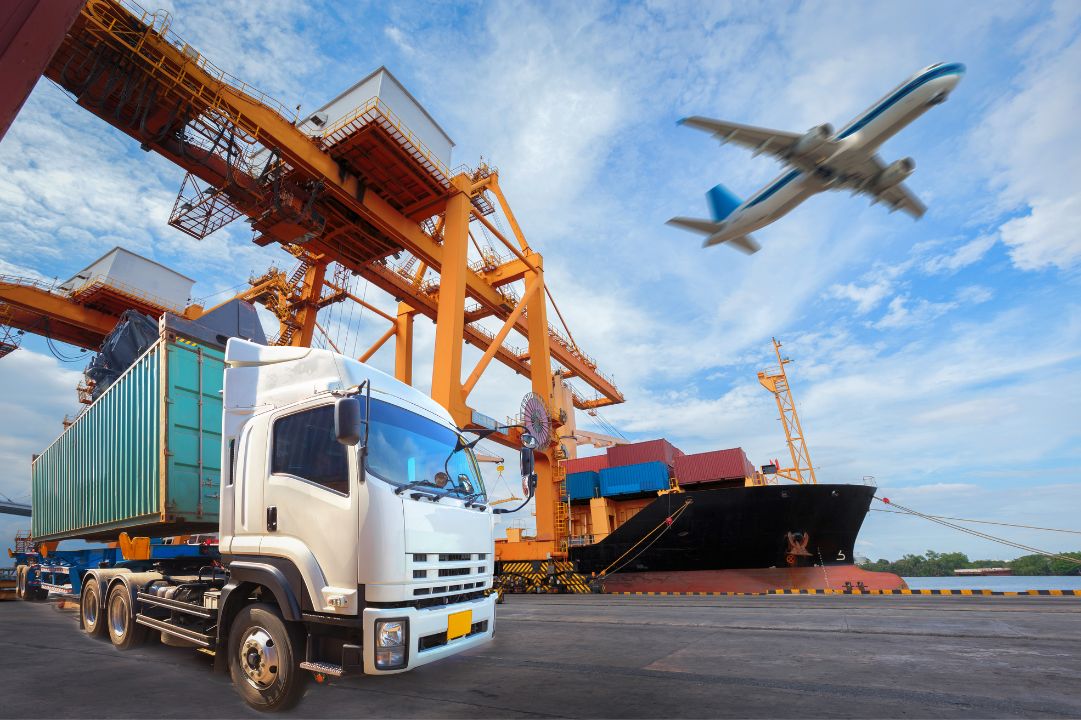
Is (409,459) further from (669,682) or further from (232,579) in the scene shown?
(669,682)

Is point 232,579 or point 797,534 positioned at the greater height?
point 232,579

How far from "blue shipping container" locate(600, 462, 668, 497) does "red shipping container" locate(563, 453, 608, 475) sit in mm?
1250

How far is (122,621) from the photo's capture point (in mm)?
6758

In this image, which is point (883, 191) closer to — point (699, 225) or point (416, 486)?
point (699, 225)

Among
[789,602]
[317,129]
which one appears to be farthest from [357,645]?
[317,129]

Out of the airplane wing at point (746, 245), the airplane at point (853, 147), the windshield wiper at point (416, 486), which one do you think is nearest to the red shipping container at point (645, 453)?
the airplane wing at point (746, 245)

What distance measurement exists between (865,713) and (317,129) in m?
18.3

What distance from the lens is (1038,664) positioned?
5.34 meters

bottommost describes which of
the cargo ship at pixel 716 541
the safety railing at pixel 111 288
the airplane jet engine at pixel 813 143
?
the cargo ship at pixel 716 541

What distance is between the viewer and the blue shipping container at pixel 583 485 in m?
23.8

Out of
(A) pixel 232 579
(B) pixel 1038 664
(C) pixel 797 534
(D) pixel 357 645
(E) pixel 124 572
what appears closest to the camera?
(D) pixel 357 645

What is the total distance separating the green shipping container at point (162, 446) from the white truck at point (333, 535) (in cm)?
113

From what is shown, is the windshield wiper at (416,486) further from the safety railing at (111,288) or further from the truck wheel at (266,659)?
the safety railing at (111,288)

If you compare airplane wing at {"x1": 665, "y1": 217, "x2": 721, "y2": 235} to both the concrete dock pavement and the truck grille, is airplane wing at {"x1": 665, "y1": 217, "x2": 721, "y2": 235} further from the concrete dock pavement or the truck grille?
the truck grille
